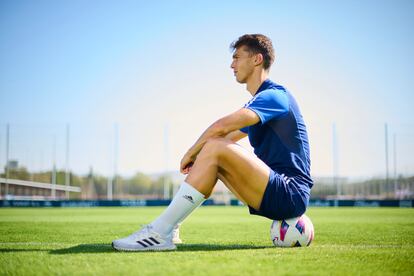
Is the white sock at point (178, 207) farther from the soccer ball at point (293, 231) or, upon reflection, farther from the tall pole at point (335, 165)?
the tall pole at point (335, 165)

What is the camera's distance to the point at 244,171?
2953 mm

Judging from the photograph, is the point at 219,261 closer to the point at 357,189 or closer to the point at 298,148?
the point at 298,148

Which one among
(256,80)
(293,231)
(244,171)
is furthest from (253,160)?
(256,80)

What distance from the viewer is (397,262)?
258cm

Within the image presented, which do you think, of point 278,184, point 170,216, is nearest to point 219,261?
point 170,216

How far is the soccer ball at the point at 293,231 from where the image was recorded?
3.27 metres

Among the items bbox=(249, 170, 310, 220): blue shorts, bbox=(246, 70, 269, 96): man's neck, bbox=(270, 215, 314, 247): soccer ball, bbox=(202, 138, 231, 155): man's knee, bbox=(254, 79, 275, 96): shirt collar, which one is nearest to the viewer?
→ bbox=(202, 138, 231, 155): man's knee

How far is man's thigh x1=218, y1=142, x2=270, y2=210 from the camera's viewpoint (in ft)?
A: 9.55

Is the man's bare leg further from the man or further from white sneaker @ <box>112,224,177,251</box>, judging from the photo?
white sneaker @ <box>112,224,177,251</box>

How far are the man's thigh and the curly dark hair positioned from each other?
975mm

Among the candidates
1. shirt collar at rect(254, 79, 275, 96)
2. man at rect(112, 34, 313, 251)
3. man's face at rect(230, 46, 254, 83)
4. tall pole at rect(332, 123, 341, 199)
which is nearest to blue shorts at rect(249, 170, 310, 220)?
man at rect(112, 34, 313, 251)

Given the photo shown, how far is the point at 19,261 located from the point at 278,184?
184 cm

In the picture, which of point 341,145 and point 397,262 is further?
point 341,145

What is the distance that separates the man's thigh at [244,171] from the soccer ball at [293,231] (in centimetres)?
33
